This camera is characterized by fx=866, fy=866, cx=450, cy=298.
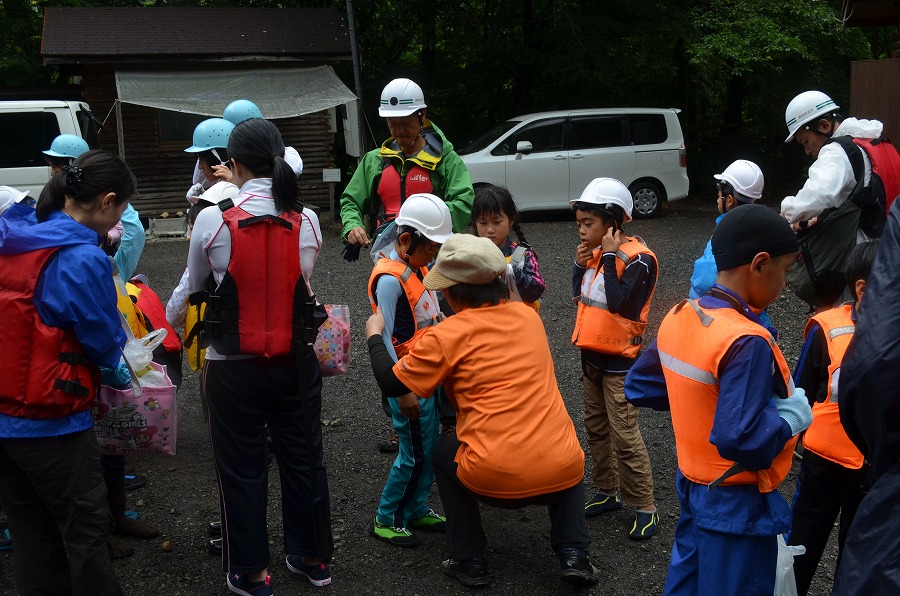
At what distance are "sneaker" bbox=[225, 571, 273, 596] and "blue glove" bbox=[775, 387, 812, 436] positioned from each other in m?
2.21

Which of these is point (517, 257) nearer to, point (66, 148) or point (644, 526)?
point (644, 526)

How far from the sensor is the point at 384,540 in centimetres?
414

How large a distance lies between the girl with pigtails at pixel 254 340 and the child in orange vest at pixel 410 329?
16.9 inches

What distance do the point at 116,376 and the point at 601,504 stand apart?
A: 94.4 inches

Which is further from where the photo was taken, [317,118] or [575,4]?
[575,4]

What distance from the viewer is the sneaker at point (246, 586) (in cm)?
358

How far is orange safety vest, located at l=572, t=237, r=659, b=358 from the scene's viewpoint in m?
4.14

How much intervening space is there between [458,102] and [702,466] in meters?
17.3

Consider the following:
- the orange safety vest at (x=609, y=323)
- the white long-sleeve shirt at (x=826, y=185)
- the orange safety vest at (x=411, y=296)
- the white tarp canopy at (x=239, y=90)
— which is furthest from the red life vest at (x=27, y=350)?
the white tarp canopy at (x=239, y=90)

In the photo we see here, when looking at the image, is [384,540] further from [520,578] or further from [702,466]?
[702,466]

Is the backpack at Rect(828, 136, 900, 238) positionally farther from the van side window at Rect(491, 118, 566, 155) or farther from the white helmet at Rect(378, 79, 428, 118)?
the van side window at Rect(491, 118, 566, 155)

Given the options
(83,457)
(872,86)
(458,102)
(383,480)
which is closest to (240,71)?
(458,102)

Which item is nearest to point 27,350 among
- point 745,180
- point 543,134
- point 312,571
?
point 312,571

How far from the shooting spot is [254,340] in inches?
134
